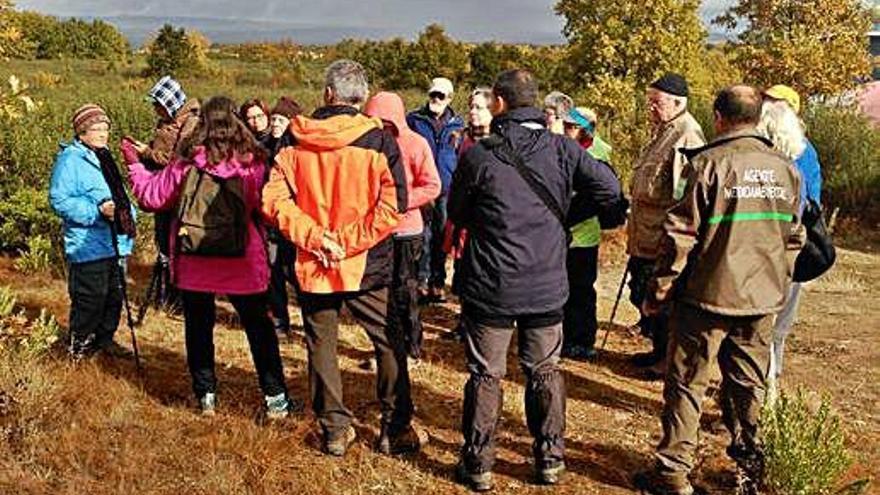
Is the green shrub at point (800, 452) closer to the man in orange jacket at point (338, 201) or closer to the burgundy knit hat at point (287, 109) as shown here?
the man in orange jacket at point (338, 201)

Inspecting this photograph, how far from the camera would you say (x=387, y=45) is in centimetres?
2800

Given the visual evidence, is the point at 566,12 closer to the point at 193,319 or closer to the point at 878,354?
the point at 878,354

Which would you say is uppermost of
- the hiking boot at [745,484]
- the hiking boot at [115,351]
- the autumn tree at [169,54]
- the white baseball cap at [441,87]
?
the autumn tree at [169,54]

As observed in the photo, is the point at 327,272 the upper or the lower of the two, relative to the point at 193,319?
upper

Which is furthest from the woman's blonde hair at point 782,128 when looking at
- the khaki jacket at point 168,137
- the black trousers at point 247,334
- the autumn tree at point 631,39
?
the autumn tree at point 631,39

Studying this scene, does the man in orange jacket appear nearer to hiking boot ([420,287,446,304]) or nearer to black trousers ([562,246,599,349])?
black trousers ([562,246,599,349])

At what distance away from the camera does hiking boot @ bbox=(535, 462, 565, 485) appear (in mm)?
4242

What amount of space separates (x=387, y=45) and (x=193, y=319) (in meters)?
24.1

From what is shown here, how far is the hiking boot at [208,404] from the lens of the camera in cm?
496

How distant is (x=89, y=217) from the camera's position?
17.9ft

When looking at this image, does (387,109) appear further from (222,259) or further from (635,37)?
(635,37)

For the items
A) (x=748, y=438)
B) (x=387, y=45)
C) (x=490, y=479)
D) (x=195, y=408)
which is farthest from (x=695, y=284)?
(x=387, y=45)

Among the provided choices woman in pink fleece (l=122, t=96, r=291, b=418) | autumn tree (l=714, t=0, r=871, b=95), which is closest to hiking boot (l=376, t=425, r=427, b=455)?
woman in pink fleece (l=122, t=96, r=291, b=418)

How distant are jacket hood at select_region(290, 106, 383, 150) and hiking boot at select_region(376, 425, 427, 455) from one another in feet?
4.97
